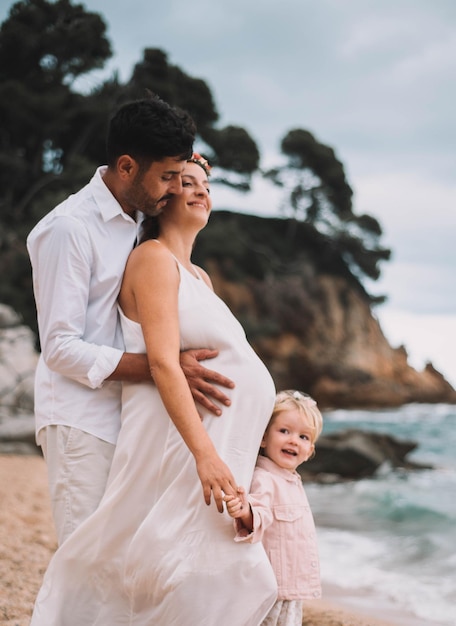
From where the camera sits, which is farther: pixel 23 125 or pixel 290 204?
pixel 290 204

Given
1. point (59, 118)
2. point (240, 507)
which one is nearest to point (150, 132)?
point (240, 507)

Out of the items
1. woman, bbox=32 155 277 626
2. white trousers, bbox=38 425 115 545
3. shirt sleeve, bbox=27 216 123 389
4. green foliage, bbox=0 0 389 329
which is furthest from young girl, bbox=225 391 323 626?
green foliage, bbox=0 0 389 329

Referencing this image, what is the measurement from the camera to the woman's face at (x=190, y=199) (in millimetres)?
2494

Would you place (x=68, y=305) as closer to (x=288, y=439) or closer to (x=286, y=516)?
(x=288, y=439)

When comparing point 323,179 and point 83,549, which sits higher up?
point 323,179

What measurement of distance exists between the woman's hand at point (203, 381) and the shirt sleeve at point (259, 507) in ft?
1.02

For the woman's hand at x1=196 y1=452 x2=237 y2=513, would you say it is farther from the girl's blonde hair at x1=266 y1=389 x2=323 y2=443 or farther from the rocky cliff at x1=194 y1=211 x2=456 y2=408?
the rocky cliff at x1=194 y1=211 x2=456 y2=408

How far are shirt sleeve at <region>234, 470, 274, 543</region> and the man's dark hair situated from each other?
1.08 m

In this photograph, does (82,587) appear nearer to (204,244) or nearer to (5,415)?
(5,415)

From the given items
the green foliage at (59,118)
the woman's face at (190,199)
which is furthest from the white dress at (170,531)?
the green foliage at (59,118)

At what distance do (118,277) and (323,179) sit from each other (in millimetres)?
28915

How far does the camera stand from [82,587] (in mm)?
2314

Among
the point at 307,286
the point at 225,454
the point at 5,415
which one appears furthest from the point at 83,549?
the point at 307,286

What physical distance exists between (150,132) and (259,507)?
1218 millimetres
